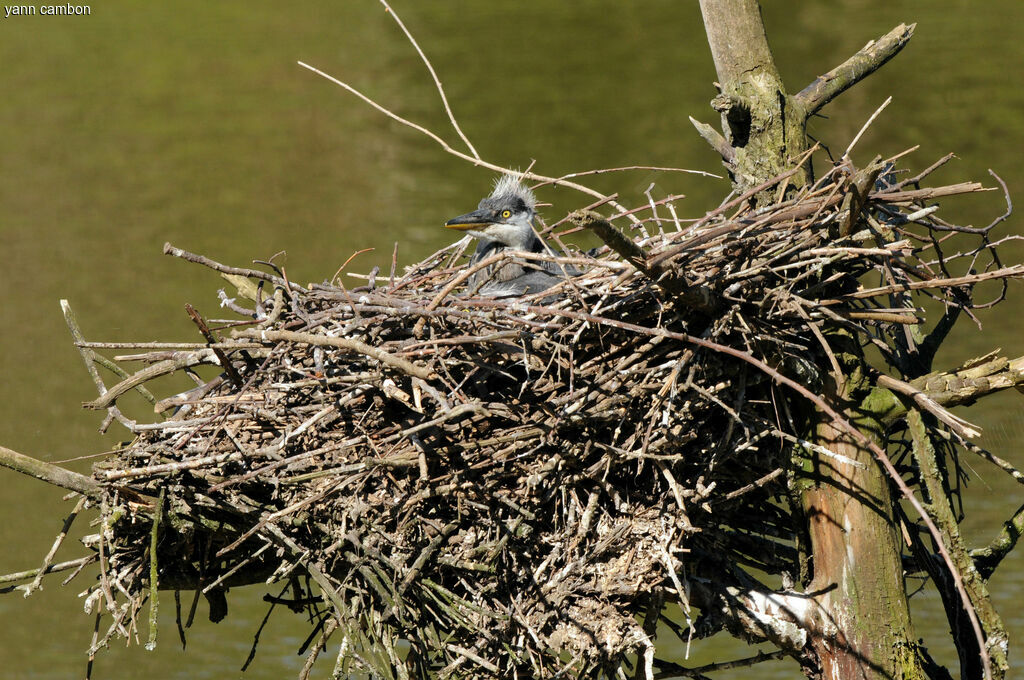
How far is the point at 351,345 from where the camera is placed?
11.2 feet

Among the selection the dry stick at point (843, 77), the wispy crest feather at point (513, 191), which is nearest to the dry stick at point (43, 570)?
the wispy crest feather at point (513, 191)

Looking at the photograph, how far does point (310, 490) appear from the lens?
357 centimetres

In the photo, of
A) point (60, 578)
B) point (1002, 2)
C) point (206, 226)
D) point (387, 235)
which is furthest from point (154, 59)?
point (1002, 2)

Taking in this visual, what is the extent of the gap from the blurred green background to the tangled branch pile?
18.6 feet

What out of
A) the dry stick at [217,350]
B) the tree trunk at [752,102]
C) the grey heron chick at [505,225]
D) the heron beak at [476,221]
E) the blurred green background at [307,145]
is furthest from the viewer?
the blurred green background at [307,145]

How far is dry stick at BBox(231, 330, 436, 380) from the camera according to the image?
329cm

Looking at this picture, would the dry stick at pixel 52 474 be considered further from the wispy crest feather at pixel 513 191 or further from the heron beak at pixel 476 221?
the wispy crest feather at pixel 513 191

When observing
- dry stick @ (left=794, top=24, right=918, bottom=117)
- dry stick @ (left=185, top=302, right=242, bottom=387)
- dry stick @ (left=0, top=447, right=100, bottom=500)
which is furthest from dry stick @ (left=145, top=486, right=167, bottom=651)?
dry stick @ (left=794, top=24, right=918, bottom=117)

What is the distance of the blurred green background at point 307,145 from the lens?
1017 cm

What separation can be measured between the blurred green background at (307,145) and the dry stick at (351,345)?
5887 mm

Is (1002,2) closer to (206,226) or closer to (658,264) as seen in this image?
(206,226)

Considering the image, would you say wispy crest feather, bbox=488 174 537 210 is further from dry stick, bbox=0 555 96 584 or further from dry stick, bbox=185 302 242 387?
dry stick, bbox=0 555 96 584

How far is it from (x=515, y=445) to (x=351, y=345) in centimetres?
56

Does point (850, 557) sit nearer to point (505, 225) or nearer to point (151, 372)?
point (505, 225)
